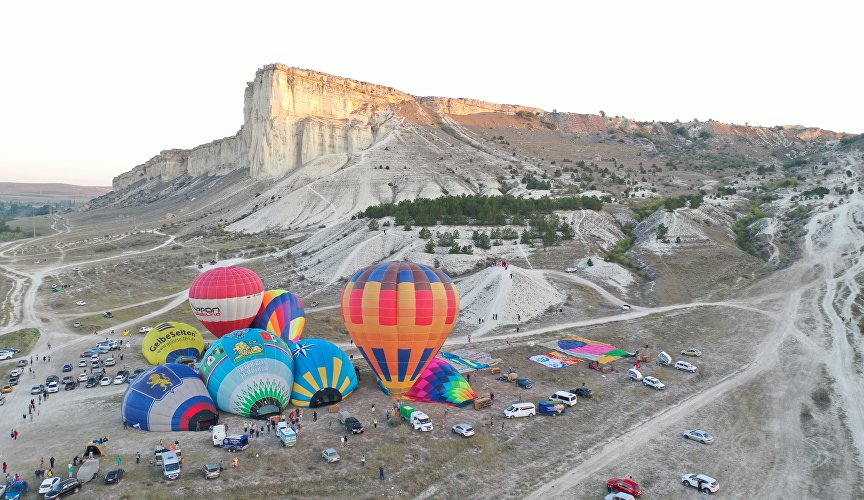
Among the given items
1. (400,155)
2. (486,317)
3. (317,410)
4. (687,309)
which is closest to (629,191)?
(400,155)

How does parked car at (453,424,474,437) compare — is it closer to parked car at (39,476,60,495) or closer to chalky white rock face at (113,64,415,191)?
parked car at (39,476,60,495)

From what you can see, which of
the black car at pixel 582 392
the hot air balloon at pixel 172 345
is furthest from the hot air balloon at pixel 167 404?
the black car at pixel 582 392

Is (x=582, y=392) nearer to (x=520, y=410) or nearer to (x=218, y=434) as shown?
(x=520, y=410)

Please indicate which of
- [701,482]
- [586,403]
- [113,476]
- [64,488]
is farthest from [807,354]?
[64,488]

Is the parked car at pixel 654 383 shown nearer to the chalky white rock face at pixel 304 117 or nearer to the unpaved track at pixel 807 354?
the unpaved track at pixel 807 354

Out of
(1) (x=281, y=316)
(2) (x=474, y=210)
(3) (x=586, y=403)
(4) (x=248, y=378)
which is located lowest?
(3) (x=586, y=403)

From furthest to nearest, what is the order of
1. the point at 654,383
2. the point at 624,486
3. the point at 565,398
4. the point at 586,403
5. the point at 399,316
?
1. the point at 654,383
2. the point at 586,403
3. the point at 565,398
4. the point at 399,316
5. the point at 624,486

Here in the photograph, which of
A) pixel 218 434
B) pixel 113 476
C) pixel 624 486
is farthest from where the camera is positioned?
pixel 218 434
